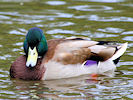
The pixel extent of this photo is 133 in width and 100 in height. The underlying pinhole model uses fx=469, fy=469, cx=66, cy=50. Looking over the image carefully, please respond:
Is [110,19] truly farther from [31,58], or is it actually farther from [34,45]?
[31,58]

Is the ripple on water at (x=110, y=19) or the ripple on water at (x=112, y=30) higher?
the ripple on water at (x=110, y=19)

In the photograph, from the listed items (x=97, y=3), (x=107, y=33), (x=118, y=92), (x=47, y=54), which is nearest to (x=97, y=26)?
(x=107, y=33)

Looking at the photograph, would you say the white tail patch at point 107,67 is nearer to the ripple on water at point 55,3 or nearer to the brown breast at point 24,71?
the brown breast at point 24,71

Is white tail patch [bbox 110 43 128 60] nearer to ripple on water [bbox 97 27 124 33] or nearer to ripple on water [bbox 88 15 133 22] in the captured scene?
ripple on water [bbox 97 27 124 33]

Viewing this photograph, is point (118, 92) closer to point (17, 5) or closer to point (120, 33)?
point (120, 33)

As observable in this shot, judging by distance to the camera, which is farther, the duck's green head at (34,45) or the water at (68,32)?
the duck's green head at (34,45)

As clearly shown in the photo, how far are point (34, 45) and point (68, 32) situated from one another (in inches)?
145

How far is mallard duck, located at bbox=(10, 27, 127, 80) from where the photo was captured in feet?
34.6

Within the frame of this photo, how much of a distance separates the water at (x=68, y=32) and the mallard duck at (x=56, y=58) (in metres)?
0.18

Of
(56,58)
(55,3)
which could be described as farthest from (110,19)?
(56,58)

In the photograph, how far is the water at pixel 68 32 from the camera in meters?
9.71

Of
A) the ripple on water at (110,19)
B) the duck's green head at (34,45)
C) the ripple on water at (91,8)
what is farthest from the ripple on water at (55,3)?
the duck's green head at (34,45)

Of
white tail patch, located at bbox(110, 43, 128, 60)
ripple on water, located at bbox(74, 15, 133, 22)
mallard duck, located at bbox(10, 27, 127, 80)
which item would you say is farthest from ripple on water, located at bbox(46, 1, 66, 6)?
mallard duck, located at bbox(10, 27, 127, 80)

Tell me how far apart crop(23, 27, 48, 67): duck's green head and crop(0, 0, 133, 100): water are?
53cm
